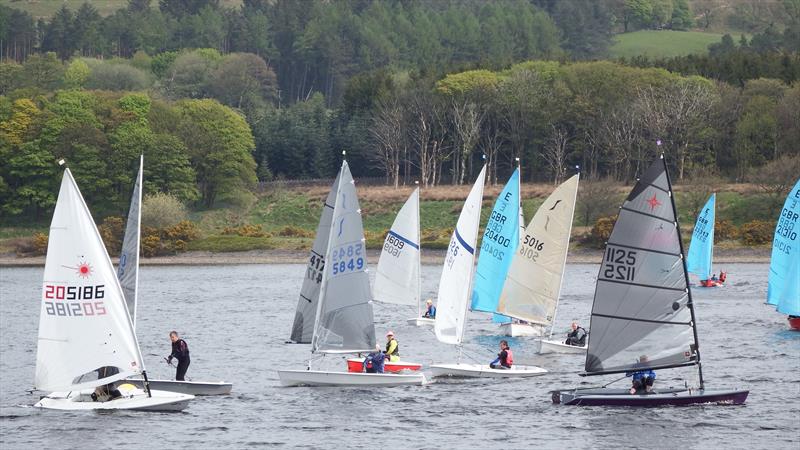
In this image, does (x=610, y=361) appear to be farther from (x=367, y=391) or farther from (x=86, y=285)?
(x=86, y=285)

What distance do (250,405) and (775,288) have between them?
91.1 feet

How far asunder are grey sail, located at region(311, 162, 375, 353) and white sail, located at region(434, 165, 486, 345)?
369 cm

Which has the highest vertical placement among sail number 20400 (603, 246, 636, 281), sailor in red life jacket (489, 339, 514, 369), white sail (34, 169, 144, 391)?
sail number 20400 (603, 246, 636, 281)

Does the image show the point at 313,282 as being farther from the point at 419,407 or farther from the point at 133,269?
the point at 133,269

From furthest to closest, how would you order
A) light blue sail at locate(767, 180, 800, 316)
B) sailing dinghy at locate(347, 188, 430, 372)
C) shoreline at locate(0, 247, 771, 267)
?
shoreline at locate(0, 247, 771, 267)
sailing dinghy at locate(347, 188, 430, 372)
light blue sail at locate(767, 180, 800, 316)

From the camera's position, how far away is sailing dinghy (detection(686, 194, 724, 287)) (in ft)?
275

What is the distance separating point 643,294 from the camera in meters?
40.7

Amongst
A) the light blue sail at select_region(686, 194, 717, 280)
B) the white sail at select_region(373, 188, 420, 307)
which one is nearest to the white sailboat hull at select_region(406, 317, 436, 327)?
the white sail at select_region(373, 188, 420, 307)

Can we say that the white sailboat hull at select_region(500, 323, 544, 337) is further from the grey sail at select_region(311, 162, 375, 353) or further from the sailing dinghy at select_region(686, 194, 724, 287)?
the sailing dinghy at select_region(686, 194, 724, 287)

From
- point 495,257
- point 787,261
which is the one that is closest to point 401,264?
point 495,257

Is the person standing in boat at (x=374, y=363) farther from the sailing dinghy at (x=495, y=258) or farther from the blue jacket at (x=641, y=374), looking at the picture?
the sailing dinghy at (x=495, y=258)

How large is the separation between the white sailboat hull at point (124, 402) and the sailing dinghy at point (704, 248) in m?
48.6

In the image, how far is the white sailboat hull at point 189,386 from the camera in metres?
43.7

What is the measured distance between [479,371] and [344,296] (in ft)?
17.7
